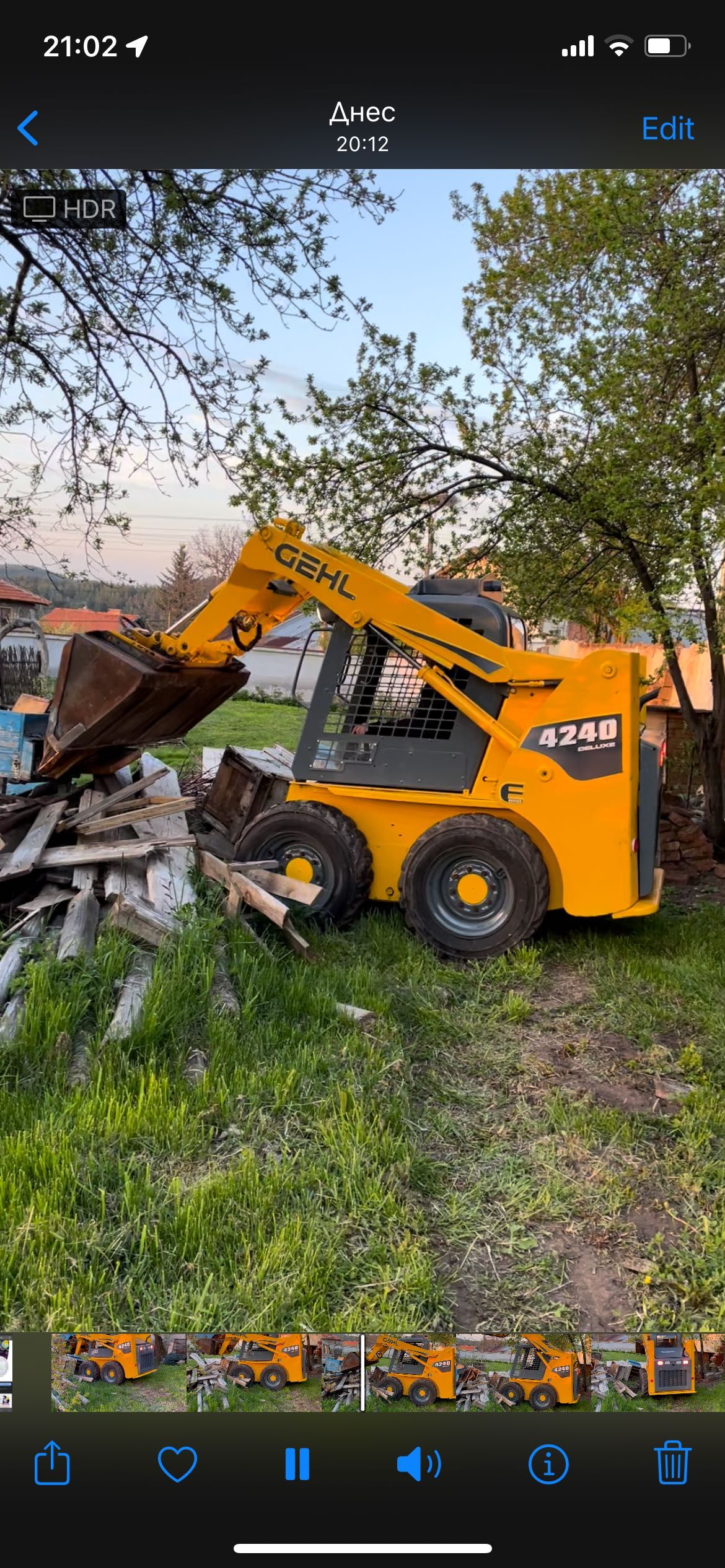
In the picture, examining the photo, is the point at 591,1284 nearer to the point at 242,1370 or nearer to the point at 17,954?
the point at 242,1370

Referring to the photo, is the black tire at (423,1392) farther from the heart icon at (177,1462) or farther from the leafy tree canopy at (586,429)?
the leafy tree canopy at (586,429)

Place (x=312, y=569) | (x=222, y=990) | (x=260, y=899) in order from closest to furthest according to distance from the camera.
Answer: (x=222, y=990), (x=260, y=899), (x=312, y=569)

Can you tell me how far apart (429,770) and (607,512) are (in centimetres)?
258

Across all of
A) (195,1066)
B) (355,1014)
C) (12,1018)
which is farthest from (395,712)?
(12,1018)

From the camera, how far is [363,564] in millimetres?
6270

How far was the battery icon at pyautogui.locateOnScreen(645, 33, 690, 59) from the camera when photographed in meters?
1.58

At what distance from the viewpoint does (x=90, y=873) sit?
5754 mm

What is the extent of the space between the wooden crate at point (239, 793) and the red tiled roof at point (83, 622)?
1900 millimetres

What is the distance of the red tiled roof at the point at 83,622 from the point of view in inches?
217

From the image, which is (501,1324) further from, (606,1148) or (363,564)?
(363,564)

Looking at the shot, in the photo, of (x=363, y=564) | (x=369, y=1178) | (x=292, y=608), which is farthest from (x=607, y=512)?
(x=369, y=1178)

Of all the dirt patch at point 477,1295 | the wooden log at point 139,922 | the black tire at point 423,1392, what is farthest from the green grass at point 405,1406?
the wooden log at point 139,922

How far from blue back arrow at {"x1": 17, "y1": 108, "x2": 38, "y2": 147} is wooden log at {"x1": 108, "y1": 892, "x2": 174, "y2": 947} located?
3.86 m

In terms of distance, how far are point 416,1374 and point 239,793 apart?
249 inches
